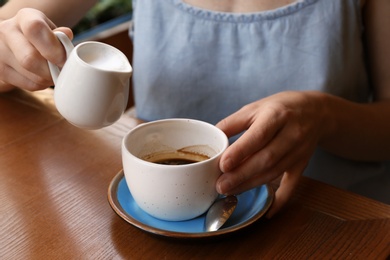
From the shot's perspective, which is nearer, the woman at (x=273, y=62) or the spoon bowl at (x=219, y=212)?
the spoon bowl at (x=219, y=212)

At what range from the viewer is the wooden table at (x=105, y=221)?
64 cm

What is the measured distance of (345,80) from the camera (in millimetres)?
1056

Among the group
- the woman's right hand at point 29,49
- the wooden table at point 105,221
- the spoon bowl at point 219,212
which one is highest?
the woman's right hand at point 29,49

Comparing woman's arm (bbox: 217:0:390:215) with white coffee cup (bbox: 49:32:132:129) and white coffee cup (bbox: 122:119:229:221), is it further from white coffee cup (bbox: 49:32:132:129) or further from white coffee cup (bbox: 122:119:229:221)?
white coffee cup (bbox: 49:32:132:129)

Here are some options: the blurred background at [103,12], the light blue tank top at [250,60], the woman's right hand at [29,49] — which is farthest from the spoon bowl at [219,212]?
the blurred background at [103,12]

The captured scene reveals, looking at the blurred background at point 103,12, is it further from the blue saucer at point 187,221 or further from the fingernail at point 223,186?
the fingernail at point 223,186

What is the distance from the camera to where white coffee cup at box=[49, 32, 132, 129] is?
63cm

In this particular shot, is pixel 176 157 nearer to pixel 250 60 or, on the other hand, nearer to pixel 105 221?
pixel 105 221

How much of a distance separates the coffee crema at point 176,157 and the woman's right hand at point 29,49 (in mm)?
182

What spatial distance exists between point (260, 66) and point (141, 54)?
10.0 inches

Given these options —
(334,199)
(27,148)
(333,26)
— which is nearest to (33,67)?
(27,148)

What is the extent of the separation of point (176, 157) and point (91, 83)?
7.4 inches

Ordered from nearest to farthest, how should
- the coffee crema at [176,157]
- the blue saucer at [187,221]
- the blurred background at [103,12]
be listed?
1. the blue saucer at [187,221]
2. the coffee crema at [176,157]
3. the blurred background at [103,12]

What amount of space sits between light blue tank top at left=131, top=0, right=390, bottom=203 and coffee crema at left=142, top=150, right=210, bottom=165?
0.33m
